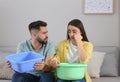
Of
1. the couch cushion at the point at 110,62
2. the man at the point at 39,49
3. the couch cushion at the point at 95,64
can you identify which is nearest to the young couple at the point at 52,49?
the man at the point at 39,49

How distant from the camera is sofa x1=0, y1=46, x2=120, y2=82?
2.97 metres

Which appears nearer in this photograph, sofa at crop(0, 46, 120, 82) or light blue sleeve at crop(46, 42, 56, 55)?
light blue sleeve at crop(46, 42, 56, 55)

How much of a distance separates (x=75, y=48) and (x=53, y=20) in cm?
88

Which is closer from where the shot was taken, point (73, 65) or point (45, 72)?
point (73, 65)

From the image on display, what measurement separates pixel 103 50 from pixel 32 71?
3.46ft

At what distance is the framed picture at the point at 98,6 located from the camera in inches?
130

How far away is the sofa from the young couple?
0.44 m

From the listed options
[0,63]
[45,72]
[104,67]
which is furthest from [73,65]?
[0,63]

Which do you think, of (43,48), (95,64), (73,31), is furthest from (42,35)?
(95,64)

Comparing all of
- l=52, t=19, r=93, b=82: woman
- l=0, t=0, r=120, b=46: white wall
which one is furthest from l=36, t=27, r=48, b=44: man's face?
l=0, t=0, r=120, b=46: white wall

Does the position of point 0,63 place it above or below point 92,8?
below

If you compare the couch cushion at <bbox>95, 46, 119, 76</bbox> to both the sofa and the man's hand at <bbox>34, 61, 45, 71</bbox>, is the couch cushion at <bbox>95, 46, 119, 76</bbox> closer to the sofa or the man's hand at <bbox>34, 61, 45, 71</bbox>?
the sofa

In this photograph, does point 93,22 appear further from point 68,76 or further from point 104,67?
point 68,76

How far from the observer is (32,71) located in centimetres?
254
